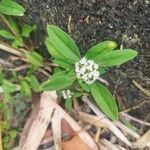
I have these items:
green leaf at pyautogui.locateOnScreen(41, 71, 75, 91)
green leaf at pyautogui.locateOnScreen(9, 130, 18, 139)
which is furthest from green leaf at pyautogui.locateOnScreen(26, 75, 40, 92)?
green leaf at pyautogui.locateOnScreen(41, 71, 75, 91)

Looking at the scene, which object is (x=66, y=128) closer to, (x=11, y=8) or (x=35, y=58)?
(x=35, y=58)

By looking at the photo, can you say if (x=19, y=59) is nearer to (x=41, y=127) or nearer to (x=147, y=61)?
(x=41, y=127)

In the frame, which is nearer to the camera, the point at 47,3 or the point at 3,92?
the point at 47,3

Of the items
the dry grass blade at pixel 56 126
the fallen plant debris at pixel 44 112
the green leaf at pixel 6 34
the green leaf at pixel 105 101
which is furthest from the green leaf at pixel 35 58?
the green leaf at pixel 105 101

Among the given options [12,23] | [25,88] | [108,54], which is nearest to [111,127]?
[25,88]

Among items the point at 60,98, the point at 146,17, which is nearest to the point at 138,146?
the point at 60,98

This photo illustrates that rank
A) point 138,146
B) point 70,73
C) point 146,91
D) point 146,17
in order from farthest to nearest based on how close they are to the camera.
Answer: point 138,146 < point 146,91 < point 70,73 < point 146,17

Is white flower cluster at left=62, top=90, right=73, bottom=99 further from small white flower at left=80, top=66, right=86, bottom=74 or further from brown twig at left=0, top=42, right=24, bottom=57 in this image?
small white flower at left=80, top=66, right=86, bottom=74
